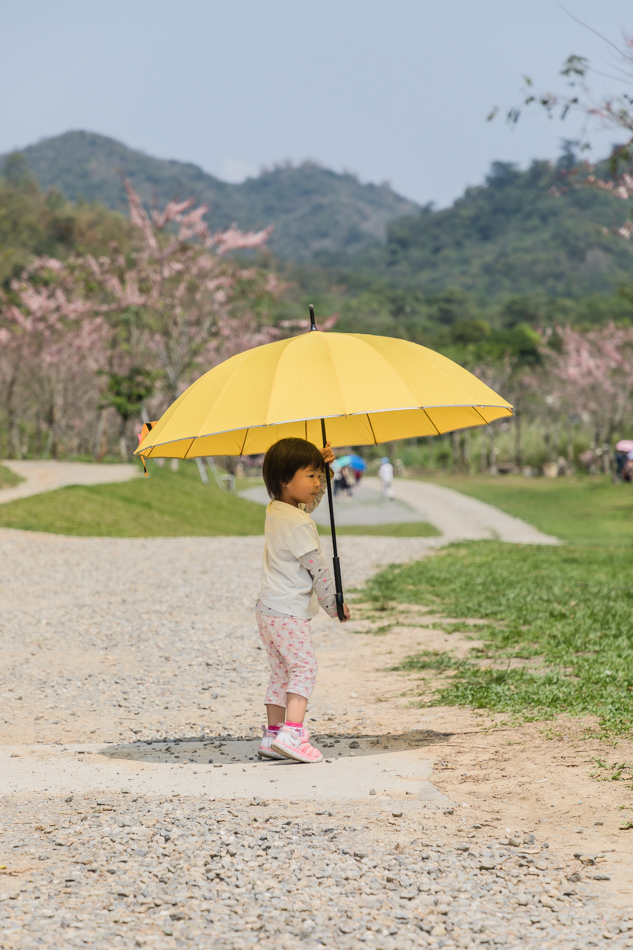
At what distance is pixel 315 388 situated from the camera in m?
4.30

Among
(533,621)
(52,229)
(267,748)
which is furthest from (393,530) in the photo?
(52,229)

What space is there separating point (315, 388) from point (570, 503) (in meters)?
26.7

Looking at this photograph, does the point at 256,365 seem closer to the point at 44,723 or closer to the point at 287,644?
the point at 287,644

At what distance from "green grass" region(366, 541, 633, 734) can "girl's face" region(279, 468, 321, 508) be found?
78.7 inches

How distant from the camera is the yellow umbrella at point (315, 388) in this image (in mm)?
4207

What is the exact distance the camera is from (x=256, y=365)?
4621mm

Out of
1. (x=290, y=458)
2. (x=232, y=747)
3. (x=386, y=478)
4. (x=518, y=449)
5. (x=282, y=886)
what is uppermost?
(x=518, y=449)

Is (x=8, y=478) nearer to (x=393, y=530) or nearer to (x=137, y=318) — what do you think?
(x=393, y=530)

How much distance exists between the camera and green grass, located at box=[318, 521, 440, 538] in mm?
20984

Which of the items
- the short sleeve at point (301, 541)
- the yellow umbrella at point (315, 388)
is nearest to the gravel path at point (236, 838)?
the short sleeve at point (301, 541)

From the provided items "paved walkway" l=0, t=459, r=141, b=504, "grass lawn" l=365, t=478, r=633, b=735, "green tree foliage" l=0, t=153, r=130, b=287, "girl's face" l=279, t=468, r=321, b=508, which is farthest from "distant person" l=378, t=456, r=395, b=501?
"green tree foliage" l=0, t=153, r=130, b=287

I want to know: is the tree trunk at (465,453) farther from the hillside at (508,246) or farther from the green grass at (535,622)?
the hillside at (508,246)

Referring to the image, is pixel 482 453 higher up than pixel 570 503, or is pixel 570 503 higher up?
pixel 482 453

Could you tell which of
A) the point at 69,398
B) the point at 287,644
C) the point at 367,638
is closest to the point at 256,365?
the point at 287,644
